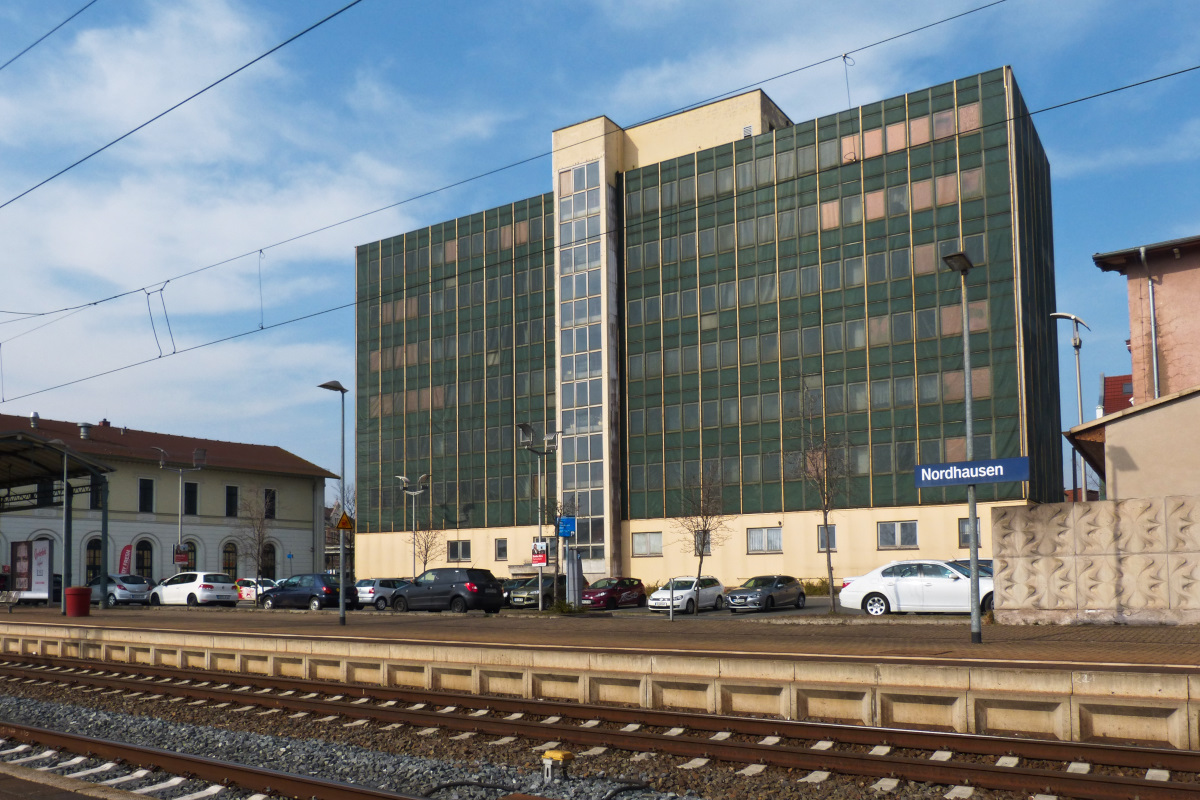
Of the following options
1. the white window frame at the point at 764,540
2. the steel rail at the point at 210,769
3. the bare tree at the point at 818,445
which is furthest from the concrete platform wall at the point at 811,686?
the white window frame at the point at 764,540

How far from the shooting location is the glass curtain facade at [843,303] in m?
47.0

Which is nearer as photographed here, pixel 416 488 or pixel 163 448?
pixel 416 488

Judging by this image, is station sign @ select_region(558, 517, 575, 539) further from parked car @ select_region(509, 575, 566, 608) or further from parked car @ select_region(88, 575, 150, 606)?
parked car @ select_region(88, 575, 150, 606)

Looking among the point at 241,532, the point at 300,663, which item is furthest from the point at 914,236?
the point at 241,532

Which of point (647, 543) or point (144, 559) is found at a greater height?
point (647, 543)

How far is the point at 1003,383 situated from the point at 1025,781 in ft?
131

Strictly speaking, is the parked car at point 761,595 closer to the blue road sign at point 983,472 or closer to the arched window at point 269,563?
the blue road sign at point 983,472

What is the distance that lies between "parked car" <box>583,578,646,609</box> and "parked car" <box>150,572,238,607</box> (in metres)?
16.4

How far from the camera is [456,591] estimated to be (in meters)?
35.9

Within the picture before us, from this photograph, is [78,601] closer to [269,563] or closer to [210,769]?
[210,769]

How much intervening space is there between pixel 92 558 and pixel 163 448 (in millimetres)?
10594

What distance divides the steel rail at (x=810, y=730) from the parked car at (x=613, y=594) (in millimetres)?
25313

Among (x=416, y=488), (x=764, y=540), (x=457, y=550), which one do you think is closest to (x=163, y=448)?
(x=416, y=488)

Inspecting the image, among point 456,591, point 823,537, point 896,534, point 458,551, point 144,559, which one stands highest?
point 896,534
